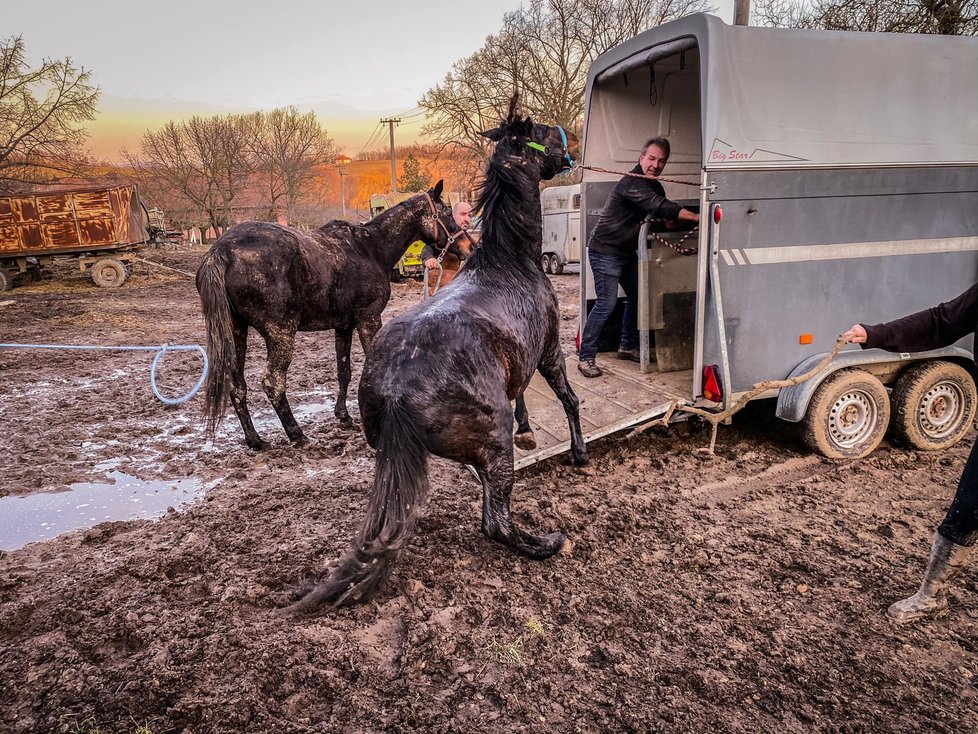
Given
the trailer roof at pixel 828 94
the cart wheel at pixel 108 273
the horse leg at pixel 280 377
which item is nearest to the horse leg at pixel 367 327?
the horse leg at pixel 280 377

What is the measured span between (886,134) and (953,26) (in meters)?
11.4

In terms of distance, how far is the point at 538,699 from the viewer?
7.08 ft

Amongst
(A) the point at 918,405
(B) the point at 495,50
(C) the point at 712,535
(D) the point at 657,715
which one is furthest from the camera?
(B) the point at 495,50

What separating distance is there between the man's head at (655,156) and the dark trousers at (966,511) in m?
3.03

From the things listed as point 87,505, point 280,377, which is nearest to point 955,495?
point 280,377

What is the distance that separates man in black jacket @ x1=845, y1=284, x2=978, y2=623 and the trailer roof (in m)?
1.64

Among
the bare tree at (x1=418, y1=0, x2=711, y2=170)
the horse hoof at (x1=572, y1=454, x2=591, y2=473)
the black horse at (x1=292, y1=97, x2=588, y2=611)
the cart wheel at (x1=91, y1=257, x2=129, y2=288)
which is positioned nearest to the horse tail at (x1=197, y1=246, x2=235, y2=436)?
the black horse at (x1=292, y1=97, x2=588, y2=611)

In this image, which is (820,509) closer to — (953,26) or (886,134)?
(886,134)

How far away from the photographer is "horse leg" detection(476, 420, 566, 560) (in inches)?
114

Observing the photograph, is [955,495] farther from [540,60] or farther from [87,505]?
[540,60]

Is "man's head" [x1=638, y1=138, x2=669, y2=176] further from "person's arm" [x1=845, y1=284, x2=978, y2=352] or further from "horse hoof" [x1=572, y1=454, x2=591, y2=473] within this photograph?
"person's arm" [x1=845, y1=284, x2=978, y2=352]

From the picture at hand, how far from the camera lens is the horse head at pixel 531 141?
3.49 metres

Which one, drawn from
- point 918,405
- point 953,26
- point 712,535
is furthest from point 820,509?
point 953,26

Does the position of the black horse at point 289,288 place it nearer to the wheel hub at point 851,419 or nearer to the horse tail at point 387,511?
the horse tail at point 387,511
